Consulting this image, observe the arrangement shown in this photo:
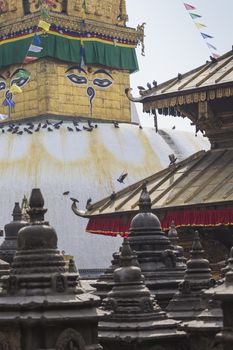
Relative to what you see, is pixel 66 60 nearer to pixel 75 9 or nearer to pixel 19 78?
pixel 19 78

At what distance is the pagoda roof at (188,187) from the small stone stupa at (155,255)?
0.81m

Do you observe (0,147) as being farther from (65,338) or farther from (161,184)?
(65,338)

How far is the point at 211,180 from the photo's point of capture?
17.6 meters

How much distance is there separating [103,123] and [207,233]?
20.1 meters

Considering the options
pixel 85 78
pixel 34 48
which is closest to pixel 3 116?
pixel 85 78

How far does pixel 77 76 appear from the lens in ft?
128

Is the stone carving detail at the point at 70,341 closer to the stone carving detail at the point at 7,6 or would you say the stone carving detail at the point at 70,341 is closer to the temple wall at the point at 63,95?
the temple wall at the point at 63,95

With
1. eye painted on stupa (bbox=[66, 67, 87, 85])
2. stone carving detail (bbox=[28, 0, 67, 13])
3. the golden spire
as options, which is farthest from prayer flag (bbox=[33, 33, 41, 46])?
the golden spire

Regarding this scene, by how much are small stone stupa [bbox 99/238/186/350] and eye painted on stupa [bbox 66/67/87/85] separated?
25.9m

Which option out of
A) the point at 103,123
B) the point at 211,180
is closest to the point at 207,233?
the point at 211,180

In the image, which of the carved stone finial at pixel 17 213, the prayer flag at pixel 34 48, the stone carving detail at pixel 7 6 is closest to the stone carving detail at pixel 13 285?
the carved stone finial at pixel 17 213

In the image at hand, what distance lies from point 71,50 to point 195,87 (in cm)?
2043

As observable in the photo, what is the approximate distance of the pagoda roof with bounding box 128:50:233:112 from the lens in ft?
59.2

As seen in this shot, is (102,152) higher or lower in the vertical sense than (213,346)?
higher
